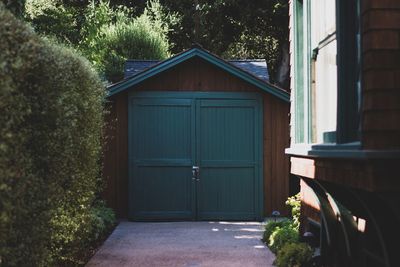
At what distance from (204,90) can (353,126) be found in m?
7.52

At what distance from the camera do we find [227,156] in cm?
1178

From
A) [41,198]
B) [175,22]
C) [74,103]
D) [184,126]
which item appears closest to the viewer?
[41,198]

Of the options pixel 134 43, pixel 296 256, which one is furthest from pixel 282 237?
pixel 134 43

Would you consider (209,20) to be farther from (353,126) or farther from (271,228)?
(353,126)

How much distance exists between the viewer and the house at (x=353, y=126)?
3674 millimetres

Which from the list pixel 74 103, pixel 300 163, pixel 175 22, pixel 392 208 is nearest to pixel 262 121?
pixel 300 163

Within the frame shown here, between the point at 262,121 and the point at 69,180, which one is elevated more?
the point at 262,121

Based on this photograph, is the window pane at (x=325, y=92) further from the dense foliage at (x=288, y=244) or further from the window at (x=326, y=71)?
the dense foliage at (x=288, y=244)

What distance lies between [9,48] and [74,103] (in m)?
2.07

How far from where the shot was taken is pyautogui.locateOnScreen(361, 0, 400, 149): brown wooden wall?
12.0 feet

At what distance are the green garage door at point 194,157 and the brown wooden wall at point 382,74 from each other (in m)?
8.03

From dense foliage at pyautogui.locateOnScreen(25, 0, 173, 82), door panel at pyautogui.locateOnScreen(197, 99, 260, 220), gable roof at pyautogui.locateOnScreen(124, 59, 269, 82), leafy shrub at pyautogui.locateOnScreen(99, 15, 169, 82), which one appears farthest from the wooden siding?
leafy shrub at pyautogui.locateOnScreen(99, 15, 169, 82)

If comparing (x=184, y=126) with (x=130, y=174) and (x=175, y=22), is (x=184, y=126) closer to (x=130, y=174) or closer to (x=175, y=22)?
(x=130, y=174)

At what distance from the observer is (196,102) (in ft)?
38.5
